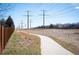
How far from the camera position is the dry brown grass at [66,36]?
7.04m

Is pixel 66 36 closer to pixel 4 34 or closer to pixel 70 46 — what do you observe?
pixel 70 46

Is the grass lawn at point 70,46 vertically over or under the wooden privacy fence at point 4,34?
under

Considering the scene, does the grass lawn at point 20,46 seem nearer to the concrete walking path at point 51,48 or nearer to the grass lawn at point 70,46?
the concrete walking path at point 51,48

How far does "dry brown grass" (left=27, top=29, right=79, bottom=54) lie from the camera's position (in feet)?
23.1

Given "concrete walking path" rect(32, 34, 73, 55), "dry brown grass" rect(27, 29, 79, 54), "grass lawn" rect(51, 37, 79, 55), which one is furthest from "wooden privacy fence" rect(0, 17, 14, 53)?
"grass lawn" rect(51, 37, 79, 55)

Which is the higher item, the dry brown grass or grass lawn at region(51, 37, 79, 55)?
the dry brown grass

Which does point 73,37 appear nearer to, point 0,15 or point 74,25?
point 74,25

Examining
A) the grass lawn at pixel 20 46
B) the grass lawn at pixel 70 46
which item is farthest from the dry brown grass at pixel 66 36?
the grass lawn at pixel 20 46

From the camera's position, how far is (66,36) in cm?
705

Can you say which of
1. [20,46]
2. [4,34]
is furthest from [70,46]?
[4,34]

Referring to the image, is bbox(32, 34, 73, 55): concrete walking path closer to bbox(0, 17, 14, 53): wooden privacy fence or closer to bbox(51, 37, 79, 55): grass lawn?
bbox(51, 37, 79, 55): grass lawn

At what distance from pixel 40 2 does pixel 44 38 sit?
0.32m

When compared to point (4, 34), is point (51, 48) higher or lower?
lower

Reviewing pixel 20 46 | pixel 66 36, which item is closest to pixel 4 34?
pixel 20 46
